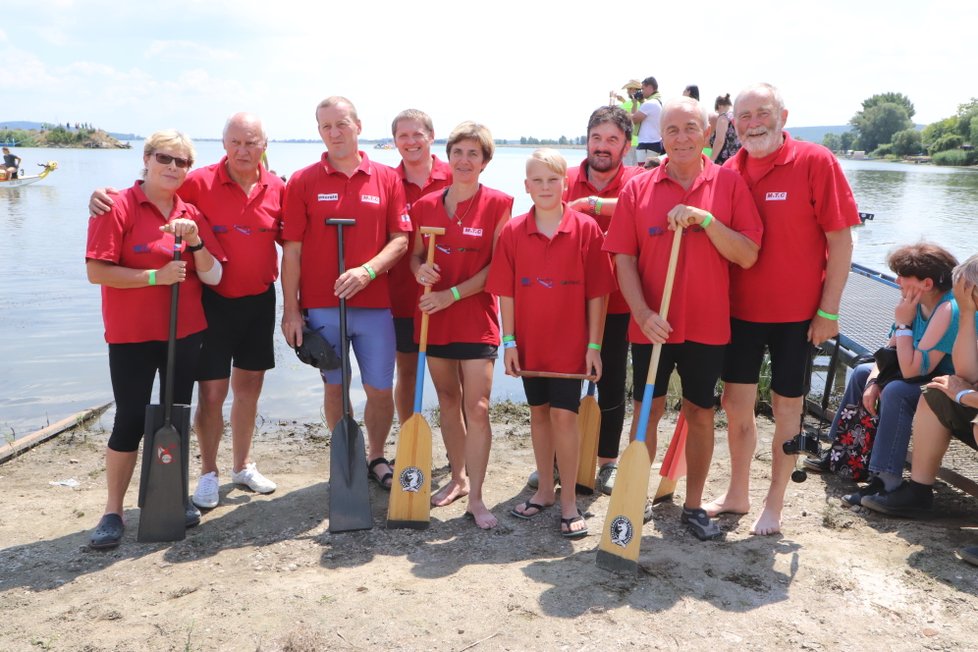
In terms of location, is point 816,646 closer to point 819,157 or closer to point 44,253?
point 819,157

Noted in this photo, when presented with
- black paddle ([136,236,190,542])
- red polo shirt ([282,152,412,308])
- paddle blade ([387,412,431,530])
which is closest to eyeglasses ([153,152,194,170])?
red polo shirt ([282,152,412,308])

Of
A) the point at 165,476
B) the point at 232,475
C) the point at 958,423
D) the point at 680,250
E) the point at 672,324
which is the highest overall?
the point at 680,250

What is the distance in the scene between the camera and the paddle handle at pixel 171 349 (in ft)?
12.3

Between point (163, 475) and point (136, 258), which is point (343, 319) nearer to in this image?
point (136, 258)

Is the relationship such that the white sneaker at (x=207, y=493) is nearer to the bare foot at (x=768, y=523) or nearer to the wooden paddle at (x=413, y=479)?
the wooden paddle at (x=413, y=479)

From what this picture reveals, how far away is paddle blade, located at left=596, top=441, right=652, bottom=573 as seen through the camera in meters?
3.48

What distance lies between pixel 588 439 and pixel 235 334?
2.08 m

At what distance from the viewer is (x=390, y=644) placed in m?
2.96

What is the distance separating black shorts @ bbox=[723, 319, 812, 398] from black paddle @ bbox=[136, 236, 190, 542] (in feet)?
9.21

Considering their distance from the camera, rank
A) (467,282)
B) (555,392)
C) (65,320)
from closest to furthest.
Result: (555,392)
(467,282)
(65,320)

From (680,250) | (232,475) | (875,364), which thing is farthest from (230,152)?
(875,364)

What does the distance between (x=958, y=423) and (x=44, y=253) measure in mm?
16986

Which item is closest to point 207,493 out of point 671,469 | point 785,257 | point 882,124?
point 671,469

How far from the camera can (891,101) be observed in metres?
107
